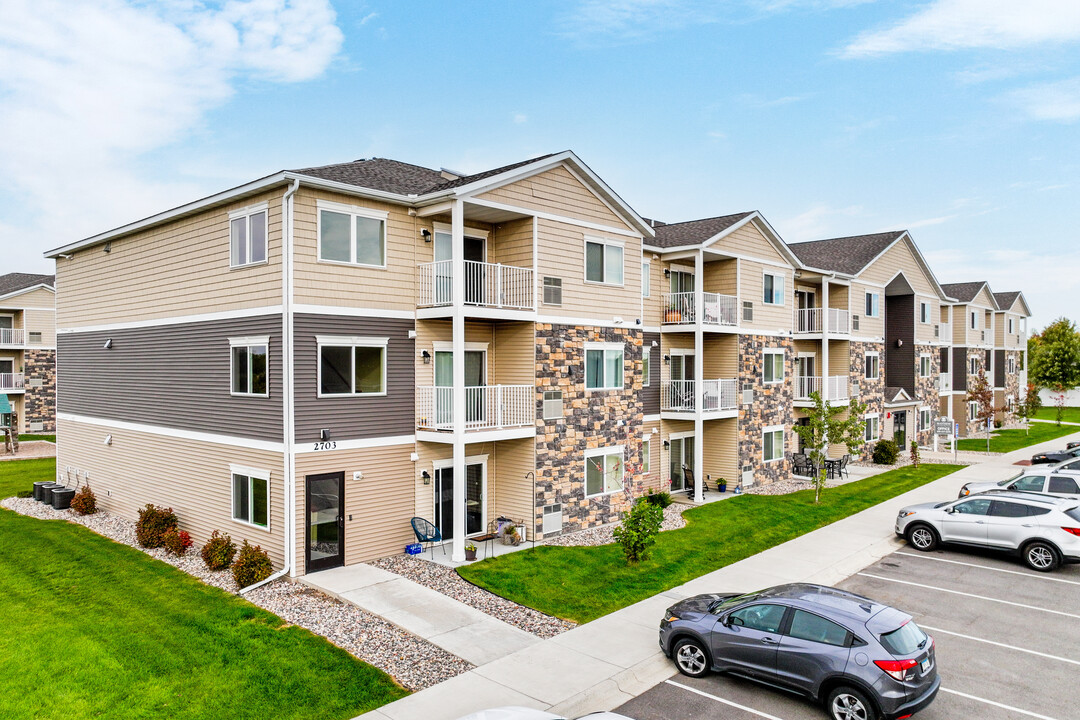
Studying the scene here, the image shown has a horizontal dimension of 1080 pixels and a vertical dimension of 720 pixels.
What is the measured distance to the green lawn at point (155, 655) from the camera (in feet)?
31.2

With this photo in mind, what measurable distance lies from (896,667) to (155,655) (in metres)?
11.3

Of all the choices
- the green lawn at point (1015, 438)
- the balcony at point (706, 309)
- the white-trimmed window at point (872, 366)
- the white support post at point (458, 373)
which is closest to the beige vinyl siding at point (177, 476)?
the white support post at point (458, 373)

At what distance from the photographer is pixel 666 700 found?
31.4 ft

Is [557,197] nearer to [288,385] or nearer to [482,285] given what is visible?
[482,285]

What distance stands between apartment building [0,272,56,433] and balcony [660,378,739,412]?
1546 inches

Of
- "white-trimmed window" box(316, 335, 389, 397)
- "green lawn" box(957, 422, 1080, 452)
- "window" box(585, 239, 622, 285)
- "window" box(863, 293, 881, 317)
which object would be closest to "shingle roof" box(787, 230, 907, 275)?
"window" box(863, 293, 881, 317)

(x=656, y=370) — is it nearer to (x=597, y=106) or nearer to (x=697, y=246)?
(x=697, y=246)

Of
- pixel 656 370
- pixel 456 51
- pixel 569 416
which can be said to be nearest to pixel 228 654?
pixel 569 416

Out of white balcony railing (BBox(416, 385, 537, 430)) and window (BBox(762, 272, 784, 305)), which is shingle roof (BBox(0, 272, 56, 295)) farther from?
window (BBox(762, 272, 784, 305))

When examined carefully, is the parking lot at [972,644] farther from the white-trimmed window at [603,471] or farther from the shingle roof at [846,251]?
the shingle roof at [846,251]

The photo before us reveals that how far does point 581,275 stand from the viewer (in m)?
19.4

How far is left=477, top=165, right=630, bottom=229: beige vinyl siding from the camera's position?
17.5 metres

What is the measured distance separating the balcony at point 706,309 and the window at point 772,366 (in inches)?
116

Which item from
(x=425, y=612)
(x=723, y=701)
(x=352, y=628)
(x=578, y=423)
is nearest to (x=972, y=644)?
(x=723, y=701)
